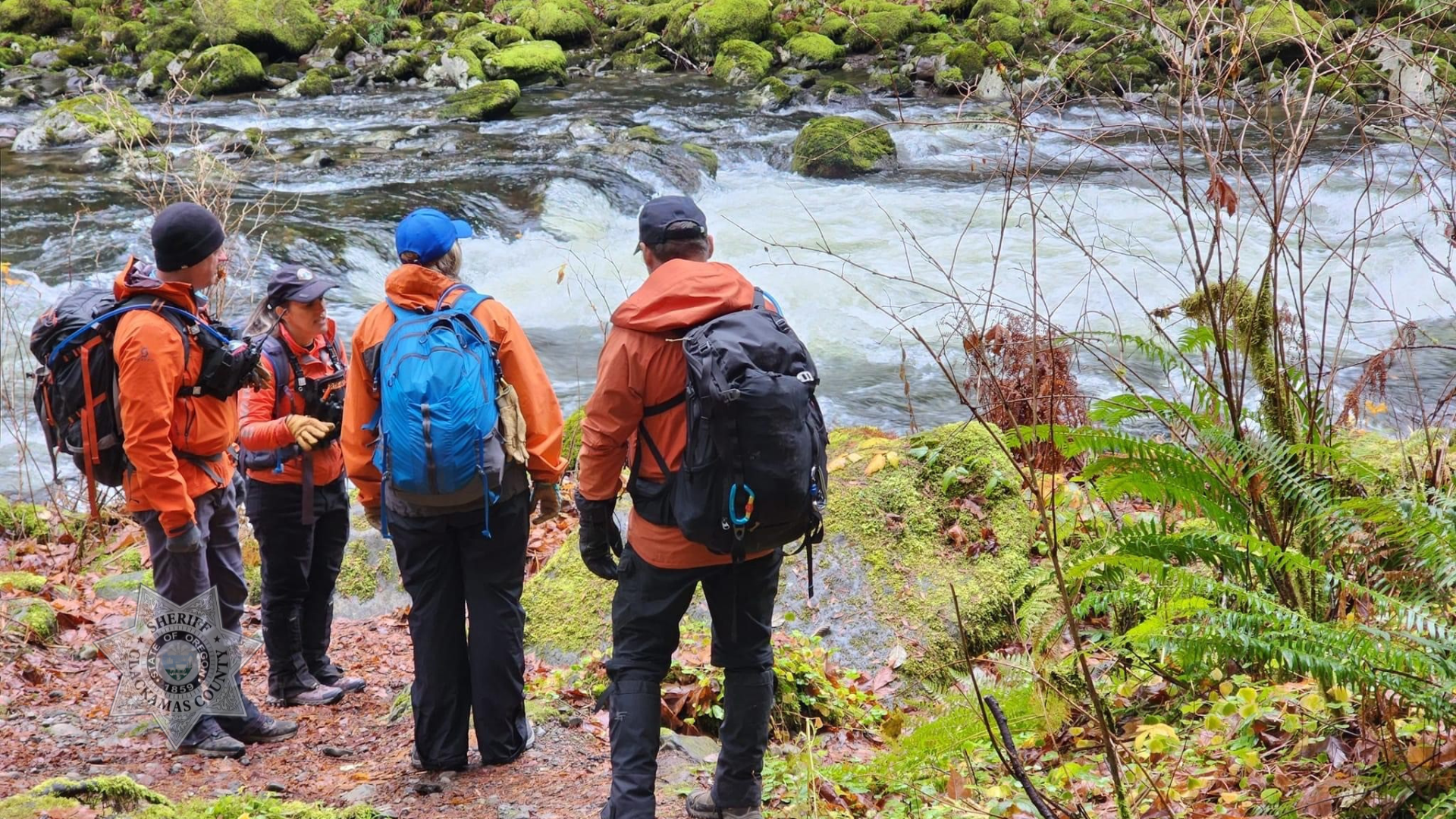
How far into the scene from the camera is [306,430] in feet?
15.1

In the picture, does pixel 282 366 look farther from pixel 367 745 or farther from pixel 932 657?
pixel 932 657

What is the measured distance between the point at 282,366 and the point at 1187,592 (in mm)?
3601

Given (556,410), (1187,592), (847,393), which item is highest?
(556,410)

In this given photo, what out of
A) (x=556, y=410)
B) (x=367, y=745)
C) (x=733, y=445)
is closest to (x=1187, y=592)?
(x=733, y=445)

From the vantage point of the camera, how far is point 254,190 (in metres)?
15.4

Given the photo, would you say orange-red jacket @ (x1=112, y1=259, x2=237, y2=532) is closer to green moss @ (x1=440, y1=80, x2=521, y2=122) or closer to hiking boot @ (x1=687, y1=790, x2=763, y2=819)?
hiking boot @ (x1=687, y1=790, x2=763, y2=819)

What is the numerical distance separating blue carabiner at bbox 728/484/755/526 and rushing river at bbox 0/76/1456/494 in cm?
570

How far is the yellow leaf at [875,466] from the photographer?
6.07 metres

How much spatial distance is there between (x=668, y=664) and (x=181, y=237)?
239 centimetres

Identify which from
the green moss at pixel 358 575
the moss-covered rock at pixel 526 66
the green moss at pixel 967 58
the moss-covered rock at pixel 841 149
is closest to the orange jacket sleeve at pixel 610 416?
the green moss at pixel 358 575

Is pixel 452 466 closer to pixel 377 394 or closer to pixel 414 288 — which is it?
pixel 377 394

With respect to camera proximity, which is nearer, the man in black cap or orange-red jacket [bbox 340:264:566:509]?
the man in black cap

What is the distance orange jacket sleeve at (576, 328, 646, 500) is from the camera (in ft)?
11.2

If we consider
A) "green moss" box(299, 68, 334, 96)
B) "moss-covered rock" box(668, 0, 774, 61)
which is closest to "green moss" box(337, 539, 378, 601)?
"green moss" box(299, 68, 334, 96)
